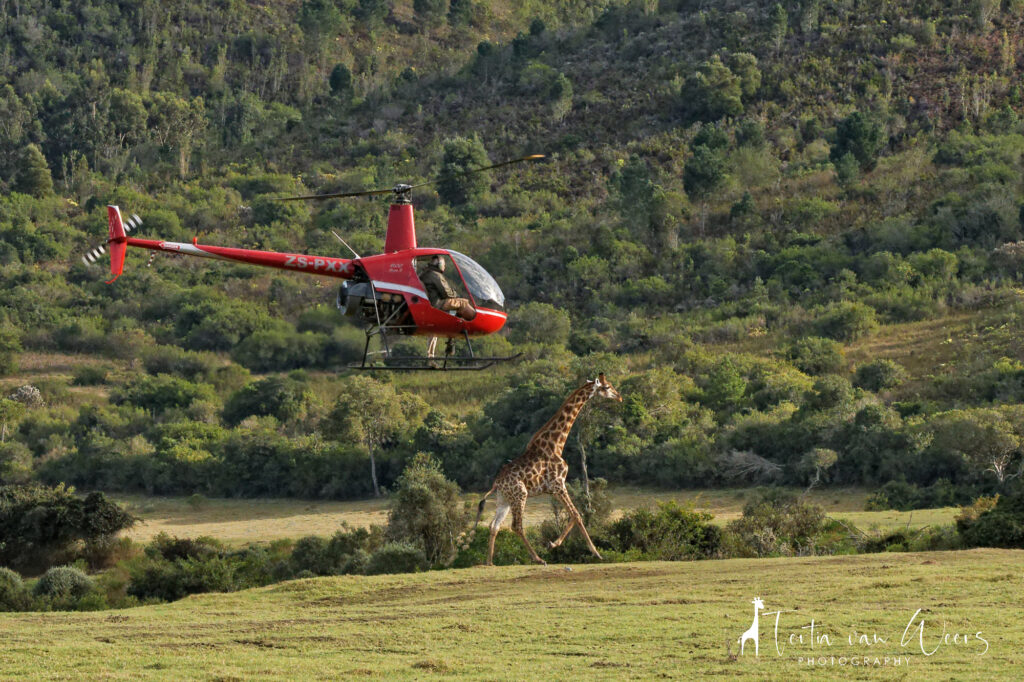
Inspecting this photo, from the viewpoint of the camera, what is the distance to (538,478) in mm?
25422

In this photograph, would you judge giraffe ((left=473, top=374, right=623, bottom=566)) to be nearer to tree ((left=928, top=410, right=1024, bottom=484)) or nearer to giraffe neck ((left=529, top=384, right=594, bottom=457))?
giraffe neck ((left=529, top=384, right=594, bottom=457))

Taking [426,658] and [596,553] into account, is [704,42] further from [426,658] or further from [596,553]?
[426,658]

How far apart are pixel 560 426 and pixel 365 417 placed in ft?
74.2

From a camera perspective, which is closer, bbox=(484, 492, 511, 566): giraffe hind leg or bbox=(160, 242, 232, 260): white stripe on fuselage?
bbox=(160, 242, 232, 260): white stripe on fuselage

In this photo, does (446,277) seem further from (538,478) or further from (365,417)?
(365,417)

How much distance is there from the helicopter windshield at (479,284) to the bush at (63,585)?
11569 millimetres

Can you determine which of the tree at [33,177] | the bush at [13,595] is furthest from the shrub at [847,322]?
the tree at [33,177]

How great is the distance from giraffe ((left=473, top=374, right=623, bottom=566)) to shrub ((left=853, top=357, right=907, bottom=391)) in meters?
24.0

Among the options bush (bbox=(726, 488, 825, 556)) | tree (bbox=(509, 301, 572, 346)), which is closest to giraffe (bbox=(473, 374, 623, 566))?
bush (bbox=(726, 488, 825, 556))

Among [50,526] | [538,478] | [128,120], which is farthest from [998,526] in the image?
[128,120]

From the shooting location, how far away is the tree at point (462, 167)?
72.8 metres

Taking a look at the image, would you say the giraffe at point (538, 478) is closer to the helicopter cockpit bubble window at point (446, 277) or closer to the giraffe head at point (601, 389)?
the giraffe head at point (601, 389)

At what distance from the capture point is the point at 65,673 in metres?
17.0

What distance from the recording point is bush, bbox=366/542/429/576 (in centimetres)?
2766
